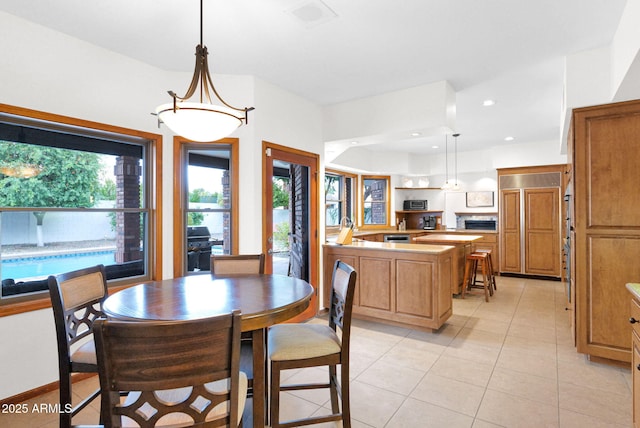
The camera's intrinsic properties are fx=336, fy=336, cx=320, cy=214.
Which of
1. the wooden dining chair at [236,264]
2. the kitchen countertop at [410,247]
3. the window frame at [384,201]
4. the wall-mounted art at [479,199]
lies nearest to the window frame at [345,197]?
the window frame at [384,201]

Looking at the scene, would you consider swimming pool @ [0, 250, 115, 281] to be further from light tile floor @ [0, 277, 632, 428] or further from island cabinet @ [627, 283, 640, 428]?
island cabinet @ [627, 283, 640, 428]

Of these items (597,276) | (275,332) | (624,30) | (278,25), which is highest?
(278,25)

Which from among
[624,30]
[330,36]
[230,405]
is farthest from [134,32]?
[624,30]

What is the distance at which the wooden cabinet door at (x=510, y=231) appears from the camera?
6562 millimetres

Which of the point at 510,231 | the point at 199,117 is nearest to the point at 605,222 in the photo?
the point at 199,117

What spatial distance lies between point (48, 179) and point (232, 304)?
2052 mm

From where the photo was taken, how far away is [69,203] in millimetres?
2744

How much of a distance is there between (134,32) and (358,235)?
15.7 ft

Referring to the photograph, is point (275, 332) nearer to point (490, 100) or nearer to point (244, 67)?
point (244, 67)

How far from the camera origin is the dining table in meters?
1.53

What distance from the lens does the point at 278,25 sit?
→ 8.23ft

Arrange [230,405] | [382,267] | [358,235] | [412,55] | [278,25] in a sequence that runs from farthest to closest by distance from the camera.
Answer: [358,235]
[382,267]
[412,55]
[278,25]
[230,405]

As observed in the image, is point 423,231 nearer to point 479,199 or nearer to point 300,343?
point 479,199

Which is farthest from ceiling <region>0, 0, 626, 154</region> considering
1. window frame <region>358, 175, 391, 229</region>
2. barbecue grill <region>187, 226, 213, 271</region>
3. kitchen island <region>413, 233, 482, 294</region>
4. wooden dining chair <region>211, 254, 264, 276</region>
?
window frame <region>358, 175, 391, 229</region>
